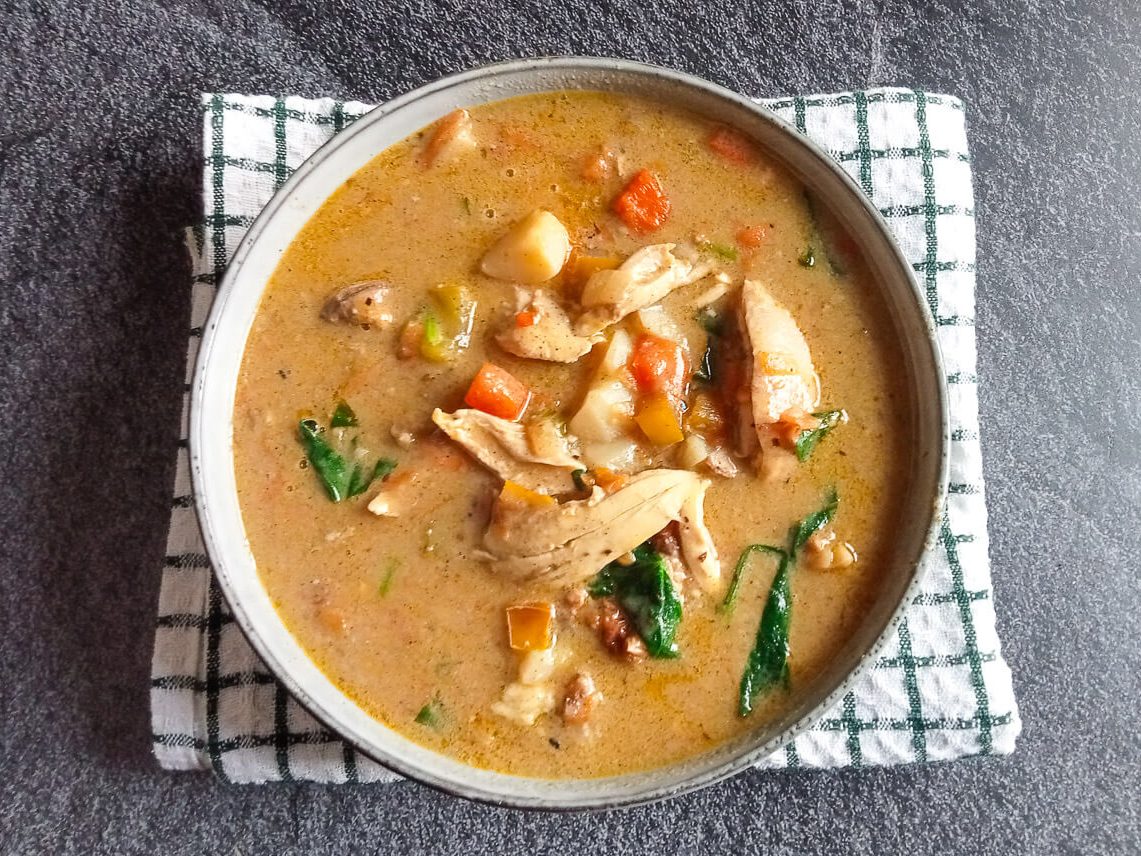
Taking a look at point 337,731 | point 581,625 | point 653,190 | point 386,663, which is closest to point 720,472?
point 581,625

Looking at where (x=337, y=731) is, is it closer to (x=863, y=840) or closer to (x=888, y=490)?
(x=888, y=490)

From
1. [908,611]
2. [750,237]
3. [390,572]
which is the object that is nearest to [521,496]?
[390,572]

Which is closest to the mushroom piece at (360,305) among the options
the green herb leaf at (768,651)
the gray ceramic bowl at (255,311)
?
the gray ceramic bowl at (255,311)

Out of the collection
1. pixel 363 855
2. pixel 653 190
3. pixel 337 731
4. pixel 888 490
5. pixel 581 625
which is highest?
pixel 653 190

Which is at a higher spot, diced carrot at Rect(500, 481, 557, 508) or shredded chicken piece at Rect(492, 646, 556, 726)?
diced carrot at Rect(500, 481, 557, 508)

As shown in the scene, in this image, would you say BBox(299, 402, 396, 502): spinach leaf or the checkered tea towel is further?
the checkered tea towel

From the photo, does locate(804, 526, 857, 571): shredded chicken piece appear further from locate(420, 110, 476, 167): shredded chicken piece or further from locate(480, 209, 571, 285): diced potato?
locate(420, 110, 476, 167): shredded chicken piece

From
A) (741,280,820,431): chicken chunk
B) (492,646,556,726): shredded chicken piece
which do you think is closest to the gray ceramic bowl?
(492,646,556,726): shredded chicken piece
